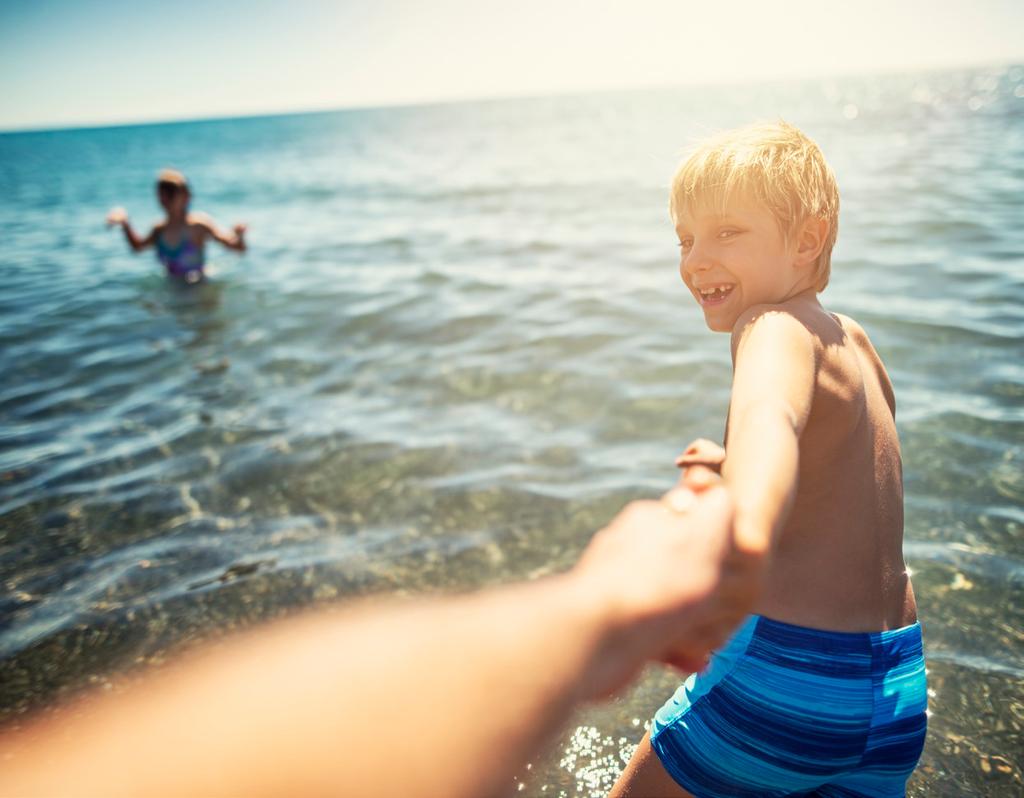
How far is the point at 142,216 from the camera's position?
1923 centimetres

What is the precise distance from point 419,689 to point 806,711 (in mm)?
1272

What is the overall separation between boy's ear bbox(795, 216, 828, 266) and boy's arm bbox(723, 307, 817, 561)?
236mm

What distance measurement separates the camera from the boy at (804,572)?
5.65ft

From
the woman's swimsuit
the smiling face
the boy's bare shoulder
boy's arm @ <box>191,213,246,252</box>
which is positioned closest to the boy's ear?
the smiling face

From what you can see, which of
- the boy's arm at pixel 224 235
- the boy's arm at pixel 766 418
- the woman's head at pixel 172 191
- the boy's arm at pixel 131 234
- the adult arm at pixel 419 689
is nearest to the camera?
the adult arm at pixel 419 689

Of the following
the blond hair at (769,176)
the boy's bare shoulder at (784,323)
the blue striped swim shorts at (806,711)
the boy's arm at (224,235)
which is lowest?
the blue striped swim shorts at (806,711)

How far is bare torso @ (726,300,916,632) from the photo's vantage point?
1734mm

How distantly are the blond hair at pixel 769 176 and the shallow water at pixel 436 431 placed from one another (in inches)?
11.0

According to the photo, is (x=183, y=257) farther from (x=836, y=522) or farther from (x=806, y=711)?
(x=806, y=711)

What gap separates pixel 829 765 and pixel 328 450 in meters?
4.06

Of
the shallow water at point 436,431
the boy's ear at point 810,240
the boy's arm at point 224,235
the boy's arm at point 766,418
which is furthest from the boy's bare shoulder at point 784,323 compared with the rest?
the boy's arm at point 224,235

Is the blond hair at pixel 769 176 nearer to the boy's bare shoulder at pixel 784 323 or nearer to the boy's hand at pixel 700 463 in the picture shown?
the boy's bare shoulder at pixel 784 323

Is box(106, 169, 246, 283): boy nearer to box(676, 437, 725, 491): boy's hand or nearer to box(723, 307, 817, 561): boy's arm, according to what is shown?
box(723, 307, 817, 561): boy's arm

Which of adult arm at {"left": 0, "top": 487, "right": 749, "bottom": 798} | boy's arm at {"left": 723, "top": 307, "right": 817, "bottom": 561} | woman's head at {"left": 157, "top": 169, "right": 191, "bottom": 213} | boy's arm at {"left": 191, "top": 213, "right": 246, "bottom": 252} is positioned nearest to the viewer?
adult arm at {"left": 0, "top": 487, "right": 749, "bottom": 798}
